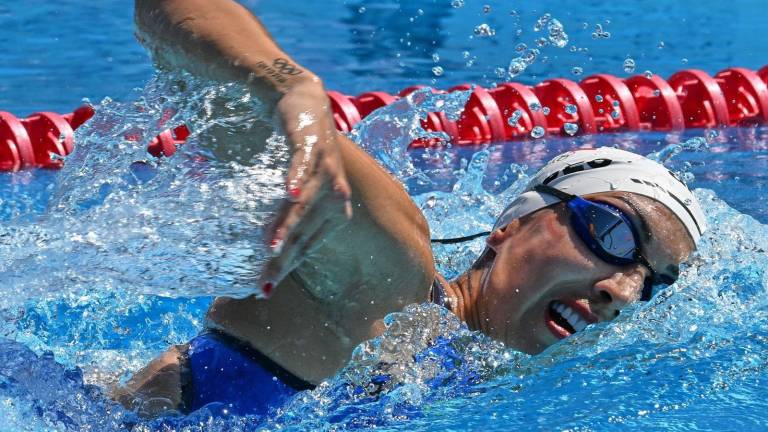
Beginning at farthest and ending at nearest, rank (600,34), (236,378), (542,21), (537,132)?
(542,21) → (600,34) → (537,132) → (236,378)

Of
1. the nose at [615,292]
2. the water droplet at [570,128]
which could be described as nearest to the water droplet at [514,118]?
the water droplet at [570,128]

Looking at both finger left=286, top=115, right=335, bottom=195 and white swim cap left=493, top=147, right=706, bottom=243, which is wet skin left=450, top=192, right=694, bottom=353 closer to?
white swim cap left=493, top=147, right=706, bottom=243

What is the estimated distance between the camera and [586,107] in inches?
192

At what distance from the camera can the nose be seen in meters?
1.93

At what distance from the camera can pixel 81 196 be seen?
6.87ft

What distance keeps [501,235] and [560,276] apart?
0.19 meters

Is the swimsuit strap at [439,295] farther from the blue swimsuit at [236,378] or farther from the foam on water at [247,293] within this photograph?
the blue swimsuit at [236,378]

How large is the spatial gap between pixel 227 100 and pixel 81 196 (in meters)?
0.70

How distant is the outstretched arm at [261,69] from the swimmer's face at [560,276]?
0.71m

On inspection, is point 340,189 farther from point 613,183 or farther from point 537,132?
point 537,132

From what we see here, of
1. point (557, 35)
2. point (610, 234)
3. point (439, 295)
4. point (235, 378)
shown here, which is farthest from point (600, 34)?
point (235, 378)

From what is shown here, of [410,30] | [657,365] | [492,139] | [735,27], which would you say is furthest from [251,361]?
[735,27]

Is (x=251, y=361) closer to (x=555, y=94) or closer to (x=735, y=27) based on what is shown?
(x=555, y=94)

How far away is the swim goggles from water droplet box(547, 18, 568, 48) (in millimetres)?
5081
